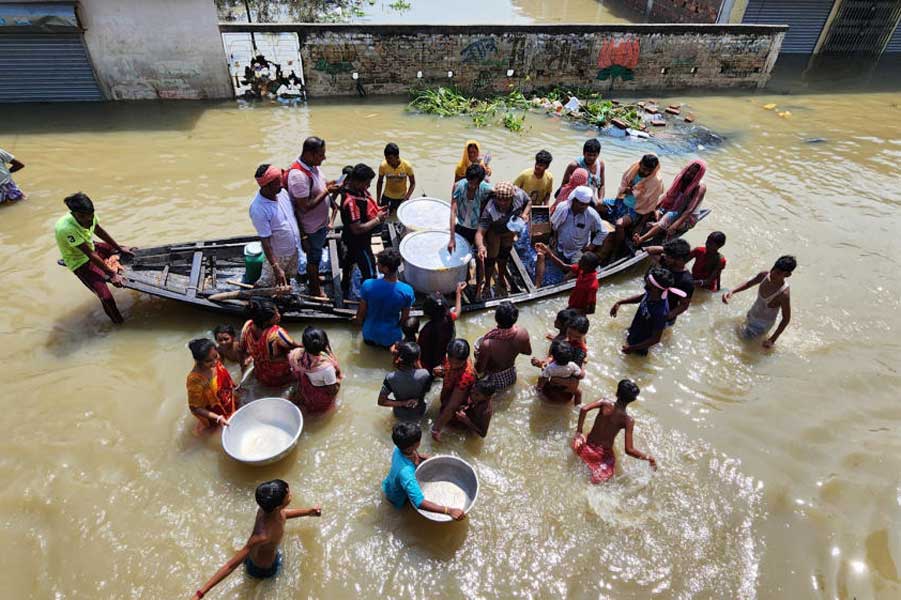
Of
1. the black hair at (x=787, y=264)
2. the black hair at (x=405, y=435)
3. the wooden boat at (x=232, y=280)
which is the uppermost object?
the black hair at (x=787, y=264)

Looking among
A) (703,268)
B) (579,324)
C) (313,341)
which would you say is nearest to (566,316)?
(579,324)

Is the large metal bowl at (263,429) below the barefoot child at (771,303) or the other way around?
below

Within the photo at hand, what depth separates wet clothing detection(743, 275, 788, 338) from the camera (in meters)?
5.75

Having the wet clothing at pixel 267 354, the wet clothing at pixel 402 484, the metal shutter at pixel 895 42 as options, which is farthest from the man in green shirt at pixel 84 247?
the metal shutter at pixel 895 42

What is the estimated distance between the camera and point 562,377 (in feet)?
15.5

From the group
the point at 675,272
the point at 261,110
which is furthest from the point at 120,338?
the point at 261,110

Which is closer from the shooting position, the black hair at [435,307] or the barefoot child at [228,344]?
the black hair at [435,307]

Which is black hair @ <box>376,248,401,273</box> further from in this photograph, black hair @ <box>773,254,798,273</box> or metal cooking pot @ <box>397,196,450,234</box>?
black hair @ <box>773,254,798,273</box>

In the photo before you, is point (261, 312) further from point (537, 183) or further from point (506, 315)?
point (537, 183)

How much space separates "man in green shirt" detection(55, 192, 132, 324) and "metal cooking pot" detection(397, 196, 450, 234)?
3.54m

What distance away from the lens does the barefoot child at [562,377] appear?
4.58 metres

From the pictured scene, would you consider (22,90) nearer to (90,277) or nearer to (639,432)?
(90,277)

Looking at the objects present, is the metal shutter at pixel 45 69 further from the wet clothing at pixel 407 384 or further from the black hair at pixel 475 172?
the wet clothing at pixel 407 384

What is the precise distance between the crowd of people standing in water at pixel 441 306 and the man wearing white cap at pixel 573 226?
0.02 metres
